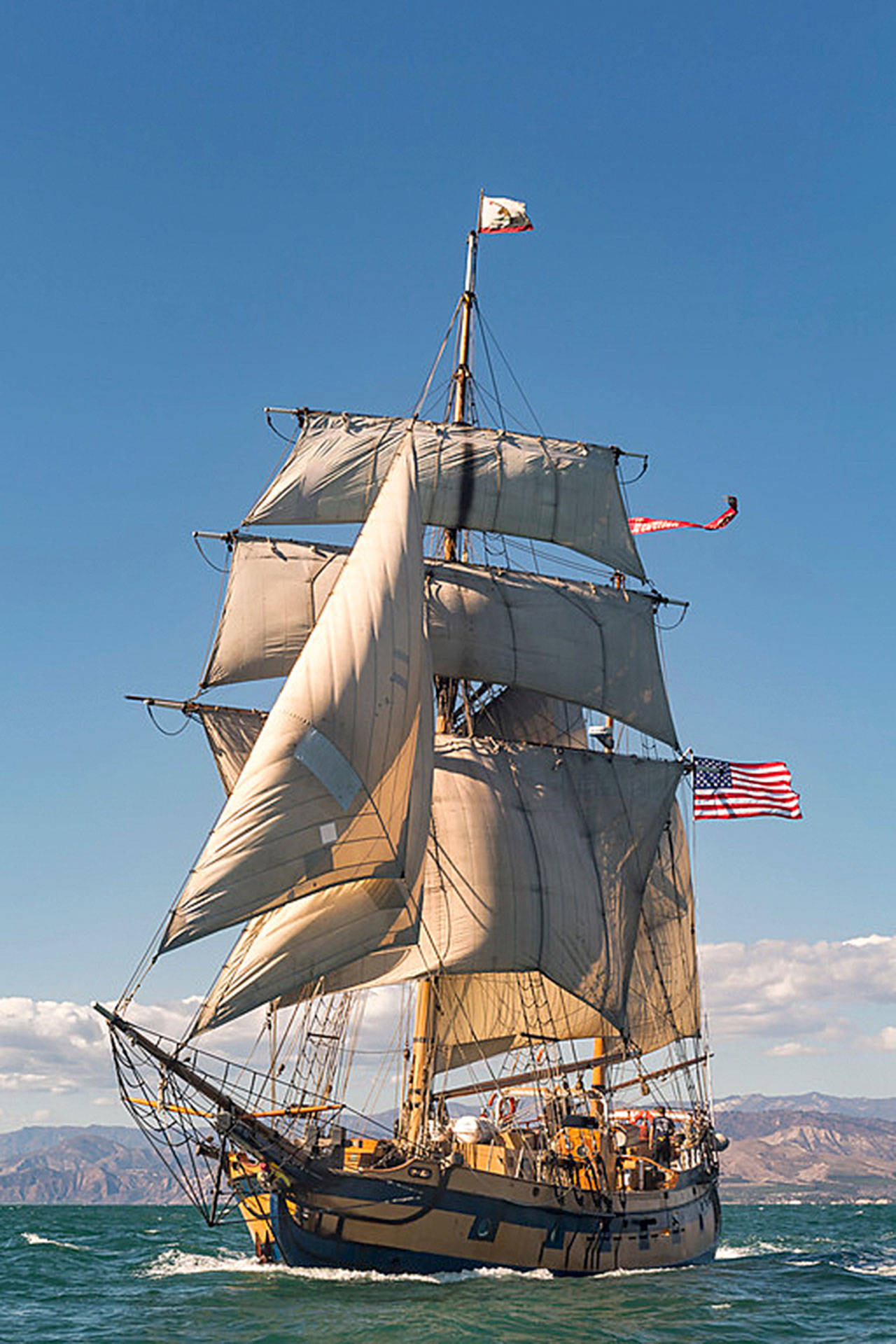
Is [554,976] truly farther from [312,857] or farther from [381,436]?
[381,436]

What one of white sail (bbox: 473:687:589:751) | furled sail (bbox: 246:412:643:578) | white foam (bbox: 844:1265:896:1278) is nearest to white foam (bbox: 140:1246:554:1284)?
white foam (bbox: 844:1265:896:1278)

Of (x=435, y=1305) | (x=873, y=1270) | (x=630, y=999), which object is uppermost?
(x=630, y=999)

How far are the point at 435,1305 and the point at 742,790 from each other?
25.8 meters

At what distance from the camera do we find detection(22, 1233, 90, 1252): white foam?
179ft

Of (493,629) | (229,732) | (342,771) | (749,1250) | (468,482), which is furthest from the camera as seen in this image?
(749,1250)

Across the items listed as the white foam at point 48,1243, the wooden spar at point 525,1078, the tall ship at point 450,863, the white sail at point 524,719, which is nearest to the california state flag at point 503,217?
the tall ship at point 450,863

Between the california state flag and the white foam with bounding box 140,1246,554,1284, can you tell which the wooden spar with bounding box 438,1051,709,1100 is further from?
the california state flag

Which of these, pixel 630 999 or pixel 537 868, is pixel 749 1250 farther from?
pixel 537 868

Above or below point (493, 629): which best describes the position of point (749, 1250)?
below

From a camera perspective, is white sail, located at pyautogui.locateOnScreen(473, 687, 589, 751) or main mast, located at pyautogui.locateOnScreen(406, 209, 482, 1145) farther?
white sail, located at pyautogui.locateOnScreen(473, 687, 589, 751)

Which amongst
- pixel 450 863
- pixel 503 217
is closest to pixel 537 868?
pixel 450 863

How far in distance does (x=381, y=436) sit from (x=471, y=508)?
4413 mm

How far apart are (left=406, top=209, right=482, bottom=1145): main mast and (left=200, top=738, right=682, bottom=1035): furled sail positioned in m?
1.90

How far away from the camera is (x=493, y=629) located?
47688 mm
